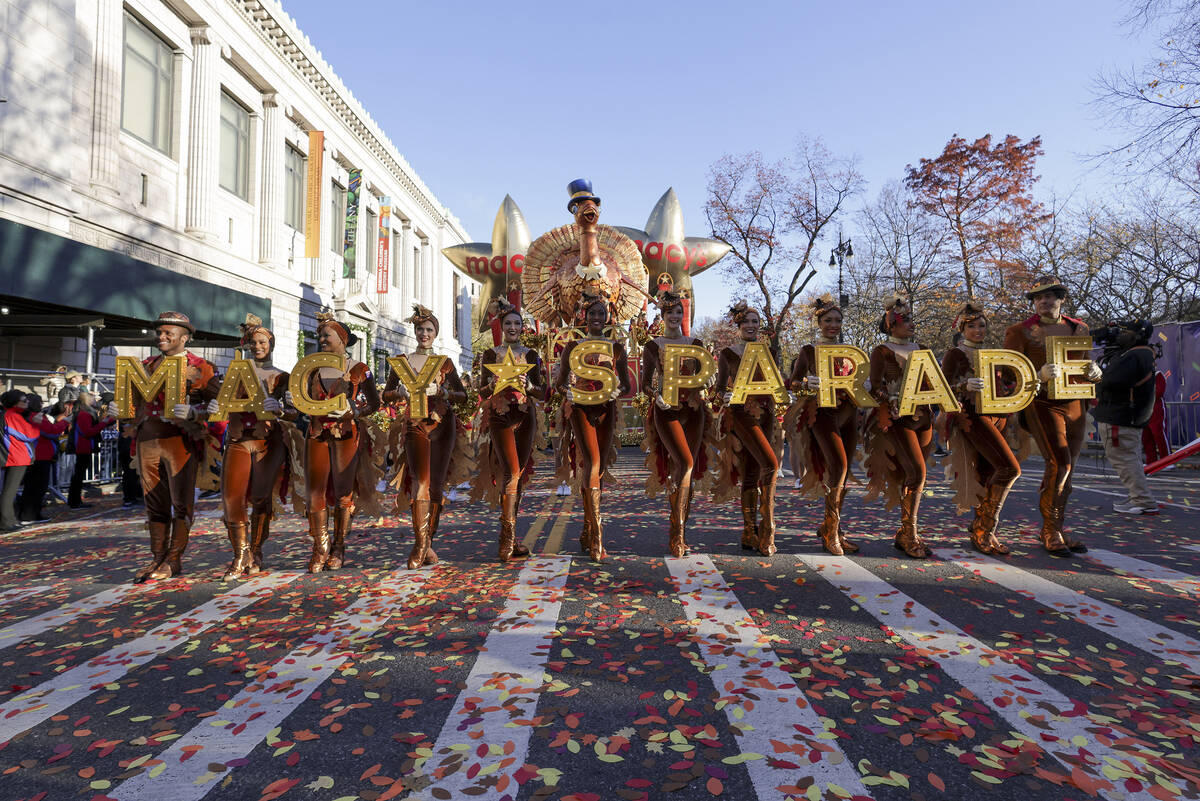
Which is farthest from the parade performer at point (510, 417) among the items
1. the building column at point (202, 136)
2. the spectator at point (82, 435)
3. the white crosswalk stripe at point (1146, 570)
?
the building column at point (202, 136)

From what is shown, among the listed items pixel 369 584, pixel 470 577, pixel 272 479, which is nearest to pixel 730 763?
pixel 470 577

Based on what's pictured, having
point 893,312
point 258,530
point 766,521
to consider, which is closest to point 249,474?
point 258,530

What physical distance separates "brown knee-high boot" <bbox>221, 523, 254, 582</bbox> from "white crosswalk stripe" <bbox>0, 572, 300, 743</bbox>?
588mm

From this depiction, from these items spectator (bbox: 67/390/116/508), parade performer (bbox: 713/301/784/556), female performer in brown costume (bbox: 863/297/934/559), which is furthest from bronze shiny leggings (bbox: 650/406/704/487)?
spectator (bbox: 67/390/116/508)

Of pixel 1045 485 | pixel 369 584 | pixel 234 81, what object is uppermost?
pixel 234 81

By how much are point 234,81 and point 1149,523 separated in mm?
32130

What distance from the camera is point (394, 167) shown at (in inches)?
1729

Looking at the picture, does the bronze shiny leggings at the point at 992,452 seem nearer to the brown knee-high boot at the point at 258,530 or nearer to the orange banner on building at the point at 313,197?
the brown knee-high boot at the point at 258,530

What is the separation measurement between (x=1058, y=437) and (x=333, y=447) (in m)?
7.17

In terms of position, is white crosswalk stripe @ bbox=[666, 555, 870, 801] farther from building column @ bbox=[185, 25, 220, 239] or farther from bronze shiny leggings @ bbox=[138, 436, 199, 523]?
building column @ bbox=[185, 25, 220, 239]

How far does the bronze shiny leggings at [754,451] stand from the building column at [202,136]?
76.5 ft

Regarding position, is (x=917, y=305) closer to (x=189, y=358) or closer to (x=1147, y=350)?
(x=1147, y=350)

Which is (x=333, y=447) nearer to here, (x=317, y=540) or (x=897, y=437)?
(x=317, y=540)

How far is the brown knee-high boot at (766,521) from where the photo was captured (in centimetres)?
634
